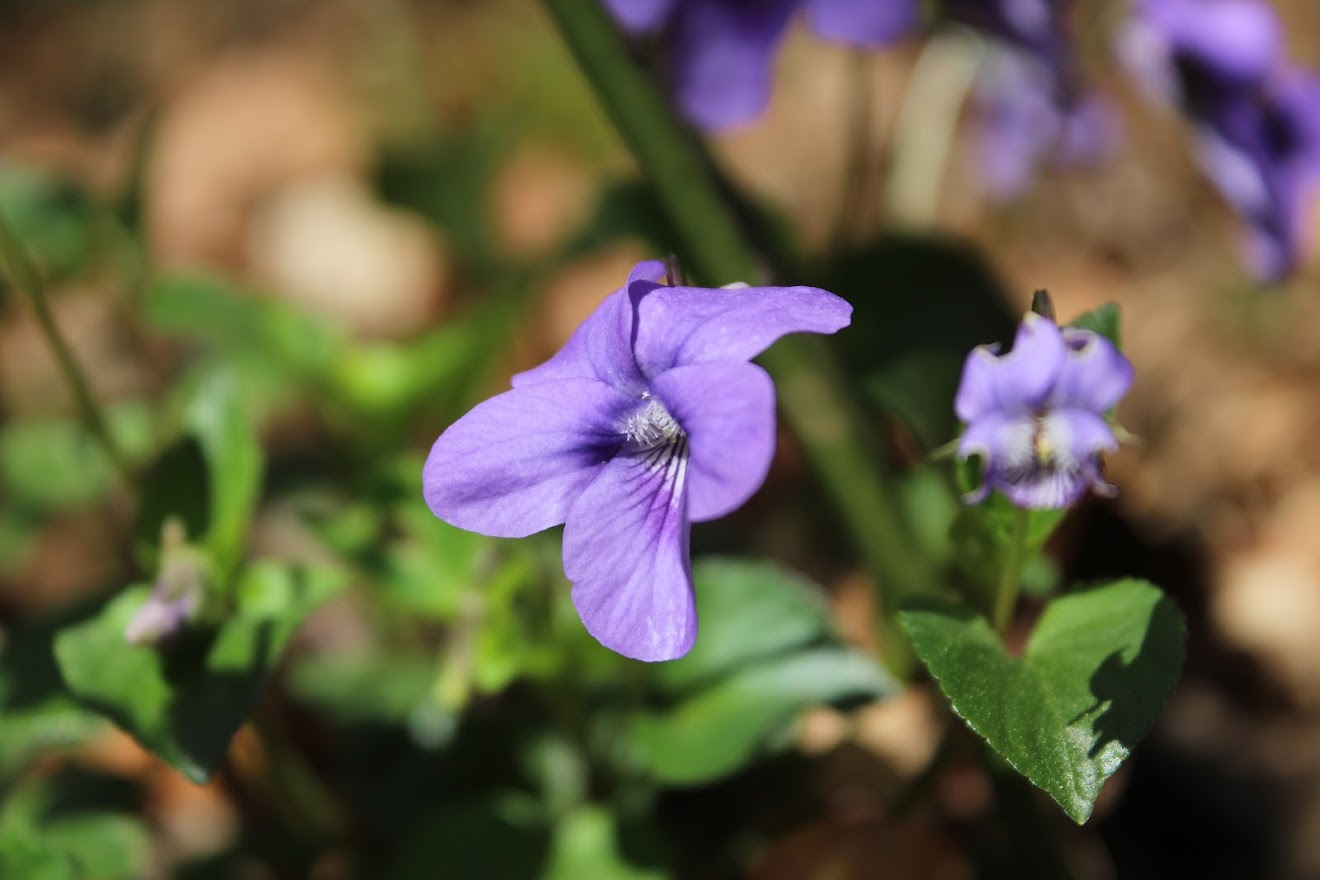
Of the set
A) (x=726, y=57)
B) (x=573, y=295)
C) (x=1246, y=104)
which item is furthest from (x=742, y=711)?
(x=573, y=295)

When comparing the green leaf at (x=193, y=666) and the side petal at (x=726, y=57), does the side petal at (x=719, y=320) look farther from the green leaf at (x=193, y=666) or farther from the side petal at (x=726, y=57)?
the side petal at (x=726, y=57)

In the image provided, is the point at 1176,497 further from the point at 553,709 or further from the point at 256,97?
the point at 256,97

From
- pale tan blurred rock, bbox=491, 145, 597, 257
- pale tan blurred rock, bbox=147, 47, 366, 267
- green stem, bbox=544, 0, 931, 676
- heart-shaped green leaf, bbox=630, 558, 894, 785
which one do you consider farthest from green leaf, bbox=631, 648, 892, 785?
pale tan blurred rock, bbox=147, 47, 366, 267

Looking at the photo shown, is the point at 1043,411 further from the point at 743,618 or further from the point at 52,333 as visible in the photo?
the point at 52,333

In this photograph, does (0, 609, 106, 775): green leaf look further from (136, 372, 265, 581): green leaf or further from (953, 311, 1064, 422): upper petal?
(953, 311, 1064, 422): upper petal

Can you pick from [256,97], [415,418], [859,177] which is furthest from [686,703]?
[256,97]

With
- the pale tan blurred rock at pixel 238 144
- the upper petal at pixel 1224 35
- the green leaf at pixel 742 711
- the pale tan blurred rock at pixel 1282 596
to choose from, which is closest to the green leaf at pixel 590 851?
the green leaf at pixel 742 711
